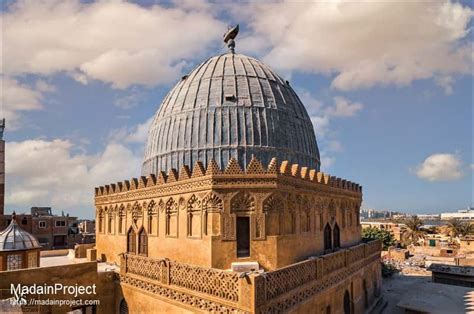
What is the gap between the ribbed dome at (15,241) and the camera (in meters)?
17.5

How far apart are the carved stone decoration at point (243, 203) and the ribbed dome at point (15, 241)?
1114cm

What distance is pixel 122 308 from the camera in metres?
16.5

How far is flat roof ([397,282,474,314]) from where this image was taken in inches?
794

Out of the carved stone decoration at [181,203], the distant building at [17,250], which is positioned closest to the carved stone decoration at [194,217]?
the carved stone decoration at [181,203]

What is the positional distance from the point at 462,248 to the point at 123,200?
162 feet

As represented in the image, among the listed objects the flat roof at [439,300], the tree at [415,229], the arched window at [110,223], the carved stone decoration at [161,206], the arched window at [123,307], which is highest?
the carved stone decoration at [161,206]

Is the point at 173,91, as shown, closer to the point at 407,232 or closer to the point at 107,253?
the point at 107,253

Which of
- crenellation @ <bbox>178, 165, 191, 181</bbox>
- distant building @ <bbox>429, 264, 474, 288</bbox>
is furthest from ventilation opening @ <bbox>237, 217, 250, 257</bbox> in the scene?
distant building @ <bbox>429, 264, 474, 288</bbox>

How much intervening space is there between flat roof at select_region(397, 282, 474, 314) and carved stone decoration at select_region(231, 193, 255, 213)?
12367 millimetres

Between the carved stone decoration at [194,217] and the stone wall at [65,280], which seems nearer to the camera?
the stone wall at [65,280]

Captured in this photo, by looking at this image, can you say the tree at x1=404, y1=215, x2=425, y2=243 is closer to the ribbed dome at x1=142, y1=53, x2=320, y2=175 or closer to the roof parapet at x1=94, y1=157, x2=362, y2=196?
the roof parapet at x1=94, y1=157, x2=362, y2=196

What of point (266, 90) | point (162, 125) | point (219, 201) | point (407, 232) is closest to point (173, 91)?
point (162, 125)

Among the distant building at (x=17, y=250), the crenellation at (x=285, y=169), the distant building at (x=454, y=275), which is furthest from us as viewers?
the distant building at (x=454, y=275)

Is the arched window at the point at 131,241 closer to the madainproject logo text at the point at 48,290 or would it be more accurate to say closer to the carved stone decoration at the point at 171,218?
the madainproject logo text at the point at 48,290
